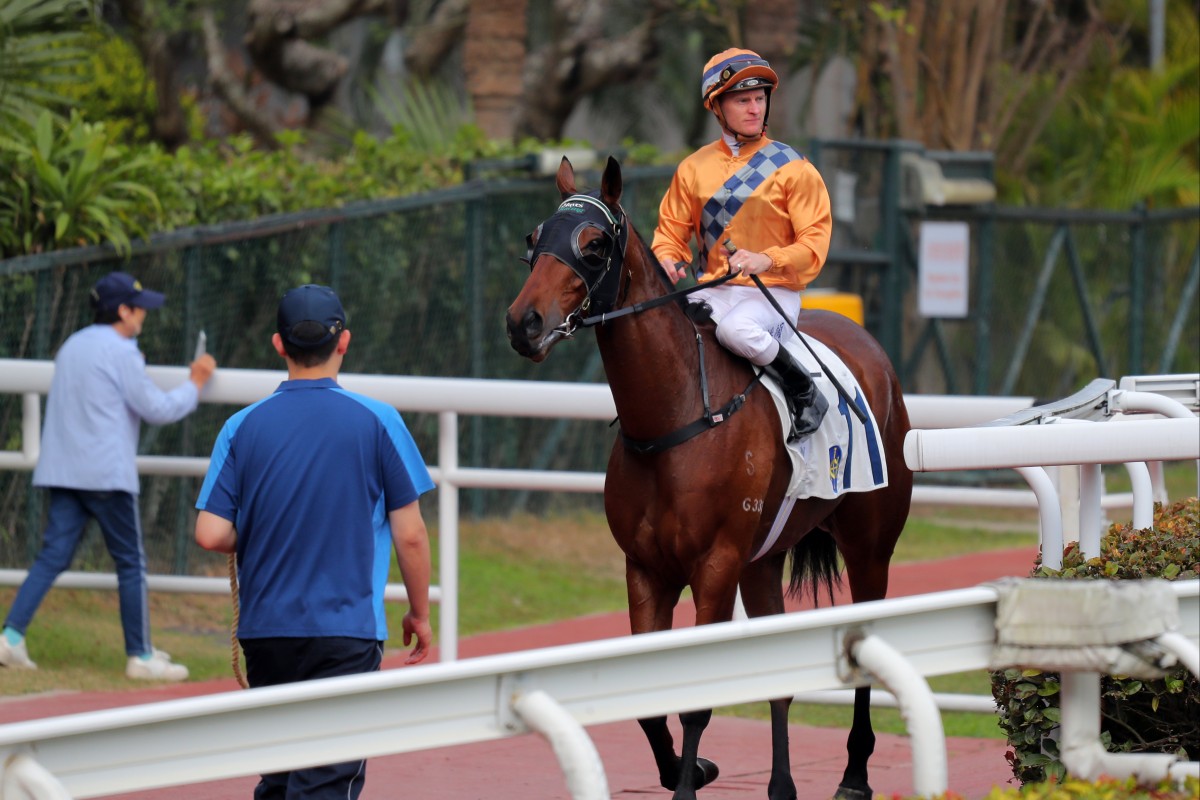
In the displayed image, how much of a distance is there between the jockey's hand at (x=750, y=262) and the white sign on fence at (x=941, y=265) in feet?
31.7

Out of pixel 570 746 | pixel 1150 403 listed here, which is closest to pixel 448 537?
pixel 1150 403

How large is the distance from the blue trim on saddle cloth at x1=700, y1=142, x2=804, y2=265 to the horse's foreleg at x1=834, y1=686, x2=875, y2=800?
163 centimetres

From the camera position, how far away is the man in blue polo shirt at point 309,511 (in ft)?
14.7

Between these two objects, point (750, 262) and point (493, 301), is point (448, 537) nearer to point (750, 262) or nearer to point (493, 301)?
point (750, 262)

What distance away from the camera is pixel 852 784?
6074mm

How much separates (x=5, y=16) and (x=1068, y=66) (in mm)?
11320

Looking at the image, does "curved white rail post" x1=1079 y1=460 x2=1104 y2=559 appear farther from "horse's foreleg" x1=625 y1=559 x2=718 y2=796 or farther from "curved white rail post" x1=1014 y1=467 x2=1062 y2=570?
"horse's foreleg" x1=625 y1=559 x2=718 y2=796

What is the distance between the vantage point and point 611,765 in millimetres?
6770

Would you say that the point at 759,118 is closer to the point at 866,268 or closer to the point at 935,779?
the point at 935,779

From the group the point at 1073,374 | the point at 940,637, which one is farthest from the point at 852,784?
the point at 1073,374

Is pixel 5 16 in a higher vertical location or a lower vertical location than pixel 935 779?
higher

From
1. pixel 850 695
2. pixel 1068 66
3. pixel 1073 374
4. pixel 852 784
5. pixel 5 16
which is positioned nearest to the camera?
pixel 852 784

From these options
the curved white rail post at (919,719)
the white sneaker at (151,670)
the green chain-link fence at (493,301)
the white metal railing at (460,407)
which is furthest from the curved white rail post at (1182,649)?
the green chain-link fence at (493,301)

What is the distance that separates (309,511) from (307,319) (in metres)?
0.49
